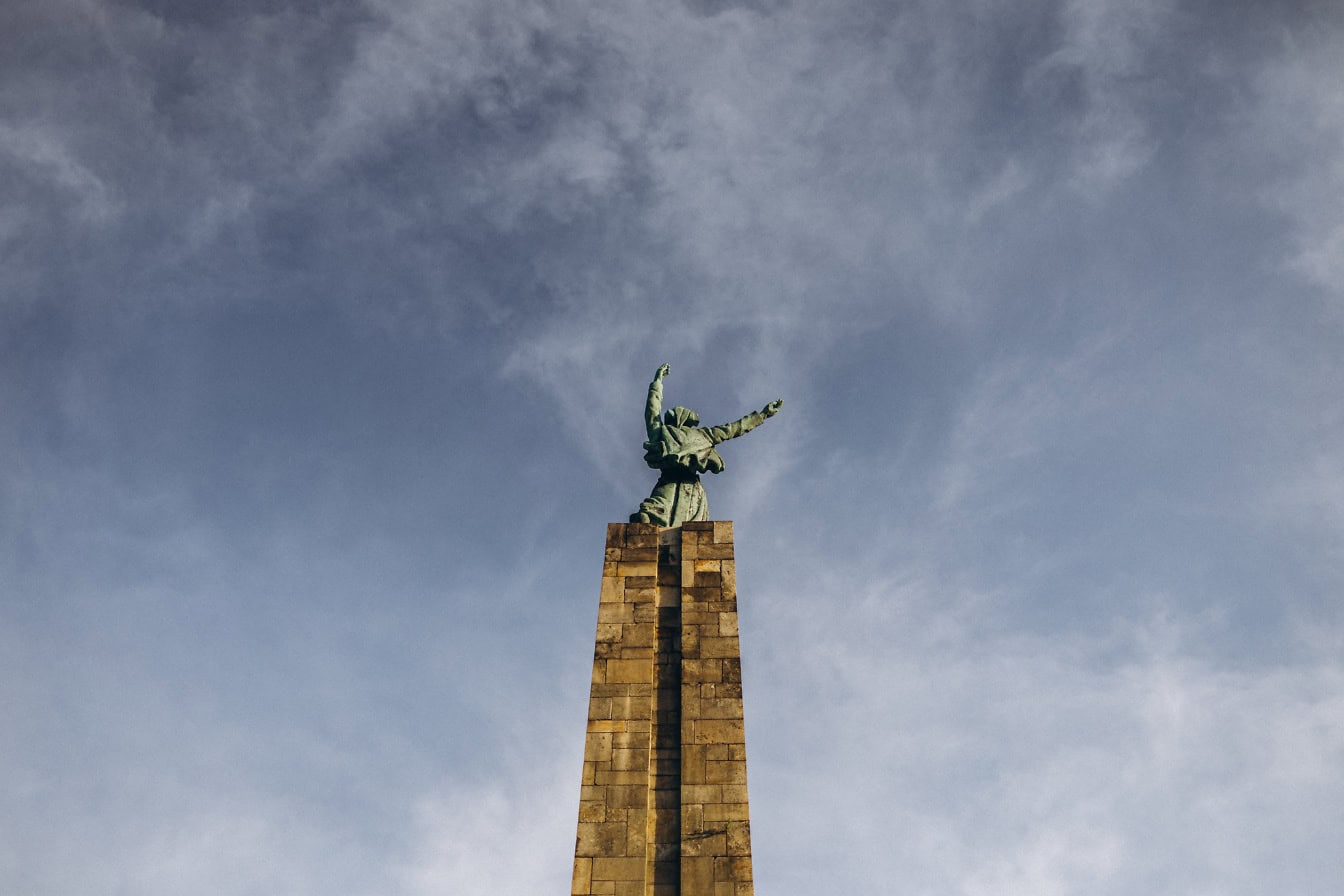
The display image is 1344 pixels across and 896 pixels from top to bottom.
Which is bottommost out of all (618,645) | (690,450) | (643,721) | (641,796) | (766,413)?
(641,796)

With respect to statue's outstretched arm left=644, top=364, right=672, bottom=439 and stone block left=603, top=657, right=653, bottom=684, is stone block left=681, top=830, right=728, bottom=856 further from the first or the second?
statue's outstretched arm left=644, top=364, right=672, bottom=439

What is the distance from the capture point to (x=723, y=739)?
21109 mm

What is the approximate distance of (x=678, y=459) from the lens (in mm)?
26266

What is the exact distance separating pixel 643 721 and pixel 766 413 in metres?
9.71

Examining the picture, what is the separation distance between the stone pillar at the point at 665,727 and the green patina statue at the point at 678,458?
0.97 m

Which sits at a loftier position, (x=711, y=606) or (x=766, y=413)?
(x=766, y=413)

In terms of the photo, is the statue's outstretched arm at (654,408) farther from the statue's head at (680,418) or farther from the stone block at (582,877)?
the stone block at (582,877)

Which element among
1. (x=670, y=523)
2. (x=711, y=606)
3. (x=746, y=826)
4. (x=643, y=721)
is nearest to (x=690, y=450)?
(x=670, y=523)

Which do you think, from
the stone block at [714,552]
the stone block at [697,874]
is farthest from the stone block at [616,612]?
the stone block at [697,874]

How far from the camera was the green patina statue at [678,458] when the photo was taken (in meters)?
25.7

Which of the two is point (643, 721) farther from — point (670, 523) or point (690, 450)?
point (690, 450)

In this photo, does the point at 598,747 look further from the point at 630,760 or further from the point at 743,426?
the point at 743,426

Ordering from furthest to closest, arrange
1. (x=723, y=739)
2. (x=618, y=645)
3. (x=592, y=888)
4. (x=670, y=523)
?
(x=670, y=523) → (x=618, y=645) → (x=723, y=739) → (x=592, y=888)

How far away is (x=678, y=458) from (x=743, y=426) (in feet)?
7.88
